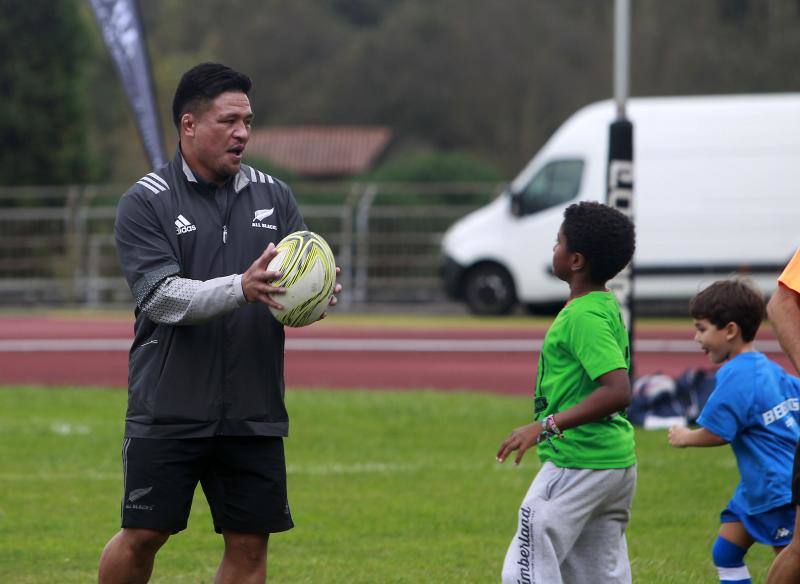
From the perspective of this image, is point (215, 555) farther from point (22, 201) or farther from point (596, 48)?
point (596, 48)

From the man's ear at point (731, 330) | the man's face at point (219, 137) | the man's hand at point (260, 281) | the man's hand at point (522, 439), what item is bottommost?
the man's hand at point (522, 439)

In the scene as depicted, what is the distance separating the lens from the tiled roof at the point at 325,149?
5278 cm

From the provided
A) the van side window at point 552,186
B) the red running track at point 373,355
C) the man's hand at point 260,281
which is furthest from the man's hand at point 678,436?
the van side window at point 552,186

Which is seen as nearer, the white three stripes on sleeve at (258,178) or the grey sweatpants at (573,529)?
the grey sweatpants at (573,529)

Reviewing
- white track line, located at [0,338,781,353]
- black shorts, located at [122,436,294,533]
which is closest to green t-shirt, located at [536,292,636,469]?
black shorts, located at [122,436,294,533]

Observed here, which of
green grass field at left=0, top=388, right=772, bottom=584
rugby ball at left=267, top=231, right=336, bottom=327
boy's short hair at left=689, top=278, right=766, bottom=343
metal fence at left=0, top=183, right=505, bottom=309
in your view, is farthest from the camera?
metal fence at left=0, top=183, right=505, bottom=309

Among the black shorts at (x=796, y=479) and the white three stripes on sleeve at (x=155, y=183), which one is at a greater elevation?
the white three stripes on sleeve at (x=155, y=183)

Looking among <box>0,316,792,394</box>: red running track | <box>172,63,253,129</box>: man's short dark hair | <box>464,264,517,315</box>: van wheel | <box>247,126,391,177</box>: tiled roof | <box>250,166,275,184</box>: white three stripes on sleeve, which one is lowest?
<box>0,316,792,394</box>: red running track

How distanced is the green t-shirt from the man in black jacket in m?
0.84

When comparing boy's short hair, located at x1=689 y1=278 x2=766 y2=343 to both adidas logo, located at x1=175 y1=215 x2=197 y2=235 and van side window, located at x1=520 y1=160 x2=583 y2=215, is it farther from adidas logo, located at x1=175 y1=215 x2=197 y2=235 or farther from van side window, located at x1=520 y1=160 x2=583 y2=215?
van side window, located at x1=520 y1=160 x2=583 y2=215

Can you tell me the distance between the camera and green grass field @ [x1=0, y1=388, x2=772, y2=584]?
22.7 ft

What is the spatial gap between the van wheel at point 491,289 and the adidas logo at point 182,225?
716 inches

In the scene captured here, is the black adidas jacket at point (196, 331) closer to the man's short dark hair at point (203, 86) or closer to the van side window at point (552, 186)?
the man's short dark hair at point (203, 86)

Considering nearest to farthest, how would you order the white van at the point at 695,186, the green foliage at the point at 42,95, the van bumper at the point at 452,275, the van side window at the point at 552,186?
the white van at the point at 695,186, the van side window at the point at 552,186, the van bumper at the point at 452,275, the green foliage at the point at 42,95
